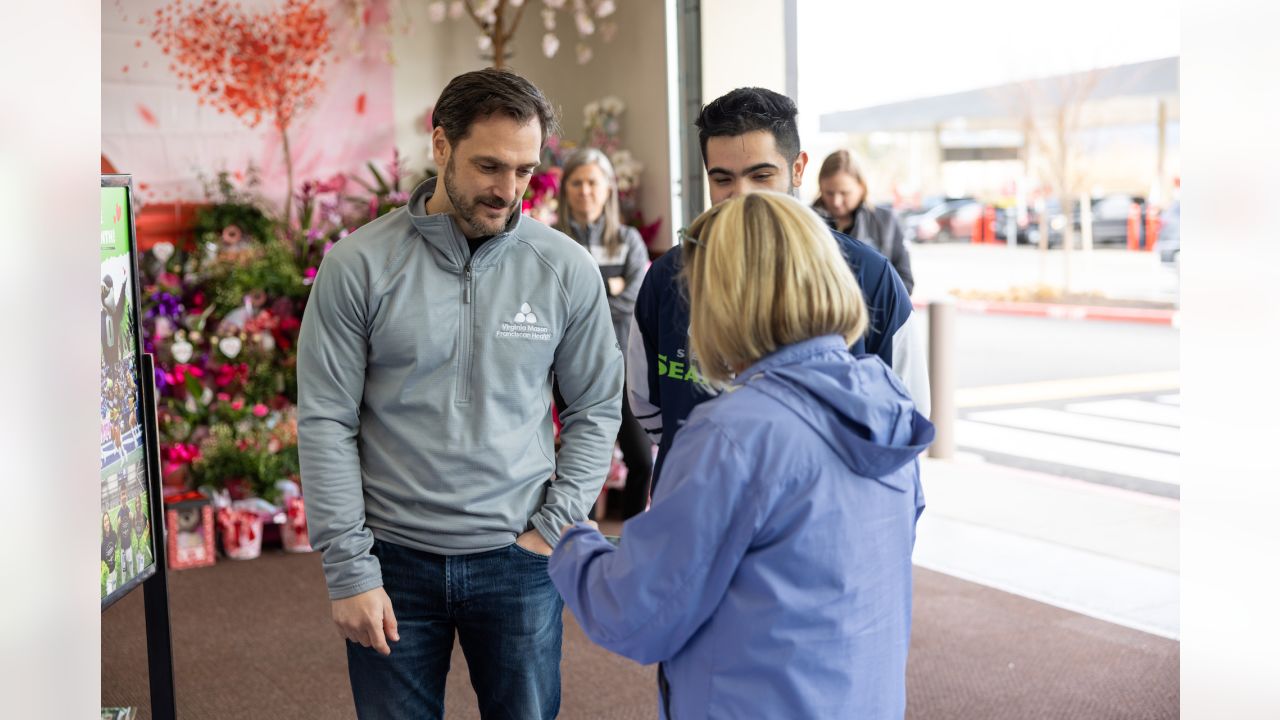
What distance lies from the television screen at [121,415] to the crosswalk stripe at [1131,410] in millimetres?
6517

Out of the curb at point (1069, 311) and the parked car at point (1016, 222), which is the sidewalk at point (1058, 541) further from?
the parked car at point (1016, 222)

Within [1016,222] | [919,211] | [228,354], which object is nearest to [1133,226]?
[1016,222]

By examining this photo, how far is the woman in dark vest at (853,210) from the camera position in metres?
4.76

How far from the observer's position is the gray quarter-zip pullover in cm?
171

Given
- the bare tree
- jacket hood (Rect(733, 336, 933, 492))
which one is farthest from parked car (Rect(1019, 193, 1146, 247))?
jacket hood (Rect(733, 336, 933, 492))

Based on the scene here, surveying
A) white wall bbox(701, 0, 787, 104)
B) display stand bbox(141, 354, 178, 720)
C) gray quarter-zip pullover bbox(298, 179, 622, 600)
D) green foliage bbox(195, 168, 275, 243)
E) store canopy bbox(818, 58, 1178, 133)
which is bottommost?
display stand bbox(141, 354, 178, 720)

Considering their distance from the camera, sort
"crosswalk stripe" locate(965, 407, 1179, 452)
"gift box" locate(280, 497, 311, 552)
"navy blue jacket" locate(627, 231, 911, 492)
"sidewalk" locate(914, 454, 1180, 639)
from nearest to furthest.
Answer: "navy blue jacket" locate(627, 231, 911, 492) < "sidewalk" locate(914, 454, 1180, 639) < "gift box" locate(280, 497, 311, 552) < "crosswalk stripe" locate(965, 407, 1179, 452)

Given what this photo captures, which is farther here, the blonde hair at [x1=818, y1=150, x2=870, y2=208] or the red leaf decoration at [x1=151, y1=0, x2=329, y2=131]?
the red leaf decoration at [x1=151, y1=0, x2=329, y2=131]

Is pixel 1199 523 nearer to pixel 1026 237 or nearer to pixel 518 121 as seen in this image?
pixel 518 121

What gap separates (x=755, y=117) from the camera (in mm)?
1914

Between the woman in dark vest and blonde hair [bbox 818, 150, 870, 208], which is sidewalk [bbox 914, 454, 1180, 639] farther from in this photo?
blonde hair [bbox 818, 150, 870, 208]

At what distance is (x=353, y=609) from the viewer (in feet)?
5.52

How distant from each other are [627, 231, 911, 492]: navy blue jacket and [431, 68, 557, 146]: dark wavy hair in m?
0.33

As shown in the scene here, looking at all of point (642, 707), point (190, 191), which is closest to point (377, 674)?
point (642, 707)
